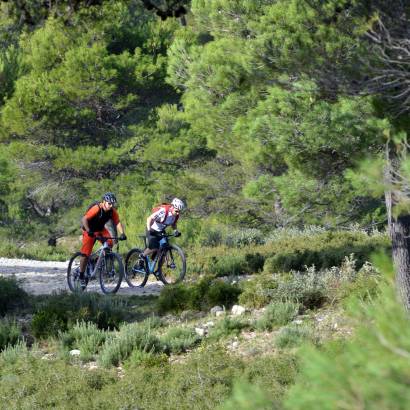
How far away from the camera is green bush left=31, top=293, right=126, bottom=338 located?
364 inches

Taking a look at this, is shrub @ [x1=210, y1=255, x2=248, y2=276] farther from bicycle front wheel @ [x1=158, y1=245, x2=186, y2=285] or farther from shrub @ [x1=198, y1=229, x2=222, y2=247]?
shrub @ [x1=198, y1=229, x2=222, y2=247]

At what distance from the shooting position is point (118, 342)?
8219 mm

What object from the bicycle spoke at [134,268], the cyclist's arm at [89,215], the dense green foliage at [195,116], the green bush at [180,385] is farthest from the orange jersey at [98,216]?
the green bush at [180,385]

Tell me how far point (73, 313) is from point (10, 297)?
6.47 ft

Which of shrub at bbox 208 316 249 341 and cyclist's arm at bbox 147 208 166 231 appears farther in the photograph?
cyclist's arm at bbox 147 208 166 231

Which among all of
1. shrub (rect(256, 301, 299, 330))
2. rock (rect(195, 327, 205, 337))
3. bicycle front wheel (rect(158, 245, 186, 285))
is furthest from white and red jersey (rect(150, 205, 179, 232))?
rock (rect(195, 327, 205, 337))

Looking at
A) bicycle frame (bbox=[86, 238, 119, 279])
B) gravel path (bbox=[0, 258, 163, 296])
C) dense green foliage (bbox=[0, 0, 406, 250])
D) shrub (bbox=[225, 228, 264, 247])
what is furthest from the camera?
shrub (bbox=[225, 228, 264, 247])

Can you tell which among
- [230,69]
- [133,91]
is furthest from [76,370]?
[133,91]

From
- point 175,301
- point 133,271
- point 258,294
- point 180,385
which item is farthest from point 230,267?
point 180,385

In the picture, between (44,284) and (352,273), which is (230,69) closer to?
(352,273)

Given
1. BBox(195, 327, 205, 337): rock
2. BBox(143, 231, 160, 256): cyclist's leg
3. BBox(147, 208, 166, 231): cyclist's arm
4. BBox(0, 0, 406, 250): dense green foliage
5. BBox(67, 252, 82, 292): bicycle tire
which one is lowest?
BBox(195, 327, 205, 337): rock

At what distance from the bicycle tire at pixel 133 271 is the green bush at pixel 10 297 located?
67.7 inches

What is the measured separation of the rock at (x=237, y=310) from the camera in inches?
387

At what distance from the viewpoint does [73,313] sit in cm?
983
